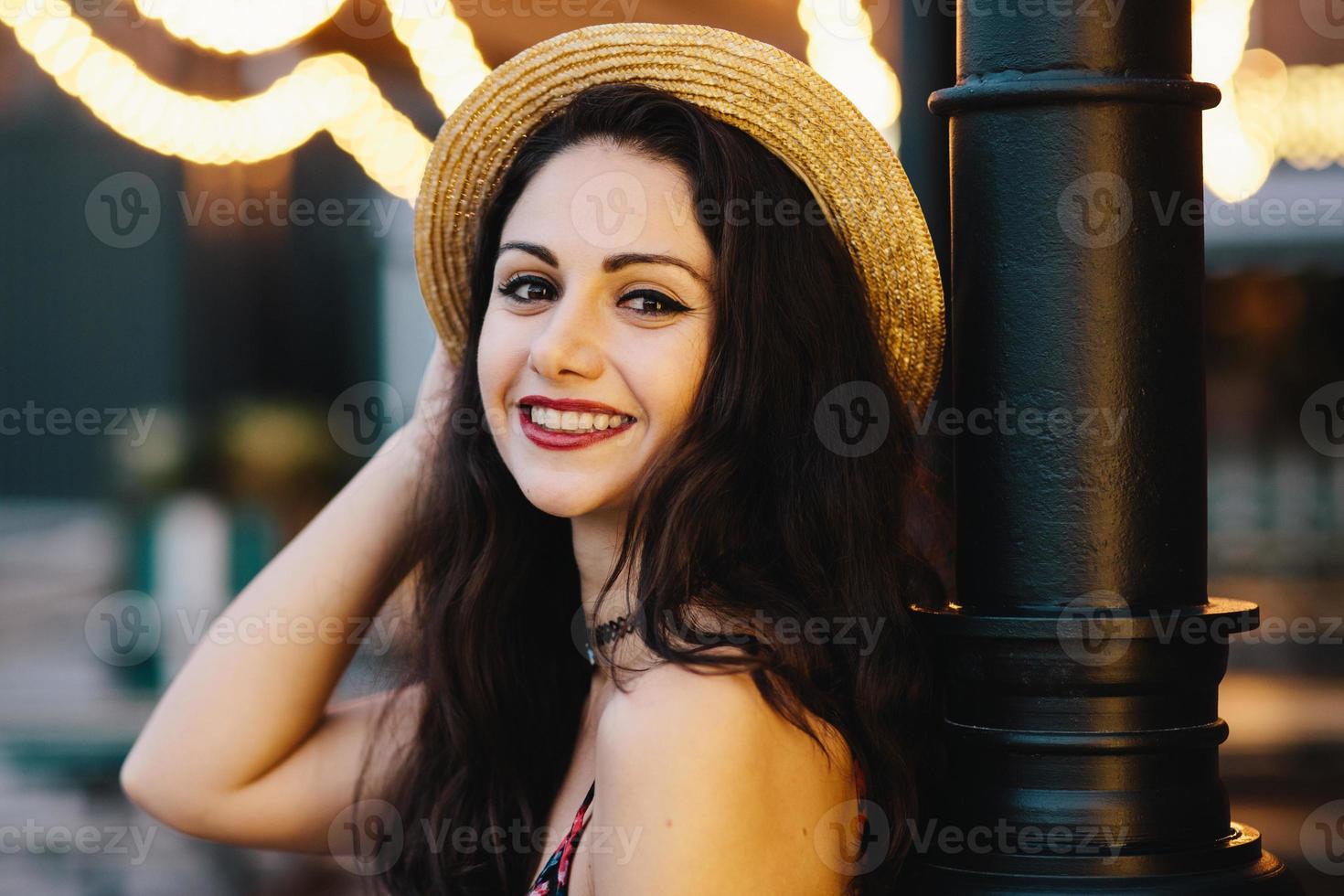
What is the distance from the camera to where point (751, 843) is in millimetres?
1390

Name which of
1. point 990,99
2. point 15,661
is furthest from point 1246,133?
point 15,661

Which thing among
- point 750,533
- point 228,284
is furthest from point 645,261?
point 228,284

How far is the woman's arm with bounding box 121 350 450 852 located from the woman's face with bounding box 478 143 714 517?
0.50m

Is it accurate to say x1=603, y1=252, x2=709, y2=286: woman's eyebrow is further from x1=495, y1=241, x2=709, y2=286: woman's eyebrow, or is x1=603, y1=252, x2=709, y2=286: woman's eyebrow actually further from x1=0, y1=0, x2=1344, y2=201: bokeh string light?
x1=0, y1=0, x2=1344, y2=201: bokeh string light

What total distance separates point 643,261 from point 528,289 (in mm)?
190

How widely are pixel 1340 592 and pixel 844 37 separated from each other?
707 cm

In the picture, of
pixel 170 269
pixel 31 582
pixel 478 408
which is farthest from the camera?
pixel 31 582

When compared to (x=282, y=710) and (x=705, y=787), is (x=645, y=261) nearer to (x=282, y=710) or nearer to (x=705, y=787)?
(x=705, y=787)

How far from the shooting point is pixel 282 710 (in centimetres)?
205

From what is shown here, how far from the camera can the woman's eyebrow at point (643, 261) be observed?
1613 millimetres

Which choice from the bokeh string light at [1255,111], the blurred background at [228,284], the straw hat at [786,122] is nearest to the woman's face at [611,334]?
the straw hat at [786,122]

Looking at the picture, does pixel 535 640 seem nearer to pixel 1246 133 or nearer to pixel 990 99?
pixel 990 99

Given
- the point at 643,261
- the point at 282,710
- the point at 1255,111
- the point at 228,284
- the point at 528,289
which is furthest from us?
the point at 228,284

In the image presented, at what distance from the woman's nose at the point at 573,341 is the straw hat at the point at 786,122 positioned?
27 centimetres
